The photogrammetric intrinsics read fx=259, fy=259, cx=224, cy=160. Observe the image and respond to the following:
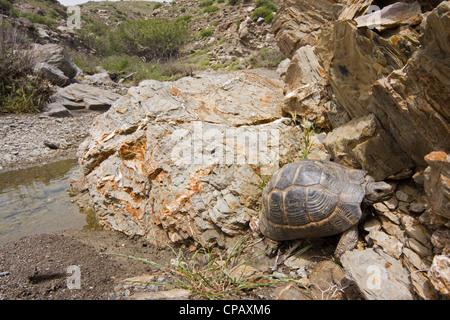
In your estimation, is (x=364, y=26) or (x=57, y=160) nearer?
(x=364, y=26)

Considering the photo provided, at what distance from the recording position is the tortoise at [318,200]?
241cm

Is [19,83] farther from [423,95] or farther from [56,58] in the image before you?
[423,95]

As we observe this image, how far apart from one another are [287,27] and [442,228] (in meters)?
6.19

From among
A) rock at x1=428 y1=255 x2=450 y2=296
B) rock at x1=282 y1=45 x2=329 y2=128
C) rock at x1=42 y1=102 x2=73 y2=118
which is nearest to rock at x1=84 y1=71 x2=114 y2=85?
rock at x1=42 y1=102 x2=73 y2=118

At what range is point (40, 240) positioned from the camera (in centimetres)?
312

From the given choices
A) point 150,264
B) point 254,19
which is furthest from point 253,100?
point 254,19

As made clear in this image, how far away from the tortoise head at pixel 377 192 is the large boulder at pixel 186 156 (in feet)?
4.16

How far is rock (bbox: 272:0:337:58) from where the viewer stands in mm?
6004

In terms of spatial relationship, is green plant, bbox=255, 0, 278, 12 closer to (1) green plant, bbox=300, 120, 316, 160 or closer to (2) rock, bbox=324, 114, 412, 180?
(1) green plant, bbox=300, 120, 316, 160

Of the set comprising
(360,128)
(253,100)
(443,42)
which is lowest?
(253,100)

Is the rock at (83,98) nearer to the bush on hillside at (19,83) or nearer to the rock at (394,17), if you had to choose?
the bush on hillside at (19,83)

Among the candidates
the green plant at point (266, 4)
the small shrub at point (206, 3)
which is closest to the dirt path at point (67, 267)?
the green plant at point (266, 4)

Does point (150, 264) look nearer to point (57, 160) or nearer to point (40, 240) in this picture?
point (40, 240)

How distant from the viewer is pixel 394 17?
250 cm
